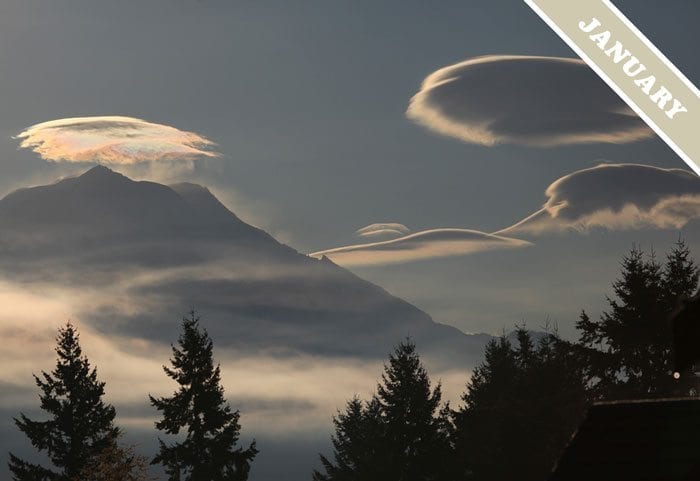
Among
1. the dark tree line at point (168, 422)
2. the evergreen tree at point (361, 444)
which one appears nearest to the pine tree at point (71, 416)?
the dark tree line at point (168, 422)

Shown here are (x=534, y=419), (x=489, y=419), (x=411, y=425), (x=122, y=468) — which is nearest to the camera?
(x=122, y=468)

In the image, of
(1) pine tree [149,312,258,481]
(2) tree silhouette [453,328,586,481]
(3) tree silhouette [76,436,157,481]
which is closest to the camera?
(3) tree silhouette [76,436,157,481]

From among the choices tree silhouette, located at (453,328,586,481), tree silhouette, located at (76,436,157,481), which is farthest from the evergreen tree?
tree silhouette, located at (76,436,157,481)

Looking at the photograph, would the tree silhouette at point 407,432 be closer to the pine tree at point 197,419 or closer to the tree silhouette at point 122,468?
the pine tree at point 197,419

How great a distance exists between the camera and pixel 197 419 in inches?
3162

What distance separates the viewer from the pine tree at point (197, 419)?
79.6 m

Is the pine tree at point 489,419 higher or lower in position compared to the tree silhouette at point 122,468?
higher

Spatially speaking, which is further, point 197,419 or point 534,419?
point 197,419

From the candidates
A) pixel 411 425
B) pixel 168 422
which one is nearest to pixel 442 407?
pixel 411 425

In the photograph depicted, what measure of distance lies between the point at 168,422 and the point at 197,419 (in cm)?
204

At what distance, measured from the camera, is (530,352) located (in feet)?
266

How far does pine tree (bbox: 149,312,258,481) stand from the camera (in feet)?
261

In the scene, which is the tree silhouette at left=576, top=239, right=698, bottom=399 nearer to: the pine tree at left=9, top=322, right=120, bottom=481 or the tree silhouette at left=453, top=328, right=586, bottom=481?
the tree silhouette at left=453, top=328, right=586, bottom=481

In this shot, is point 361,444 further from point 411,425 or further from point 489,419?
point 489,419
